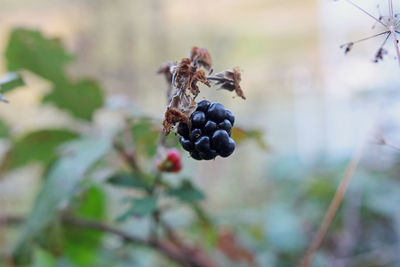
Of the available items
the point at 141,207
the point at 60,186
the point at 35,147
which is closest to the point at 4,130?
the point at 35,147

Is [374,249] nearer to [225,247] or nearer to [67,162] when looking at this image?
[225,247]

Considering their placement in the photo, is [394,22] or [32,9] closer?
[394,22]

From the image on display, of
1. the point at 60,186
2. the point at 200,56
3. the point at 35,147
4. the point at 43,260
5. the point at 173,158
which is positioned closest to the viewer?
the point at 200,56

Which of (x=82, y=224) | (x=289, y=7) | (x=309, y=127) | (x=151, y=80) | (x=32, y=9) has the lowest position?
(x=82, y=224)

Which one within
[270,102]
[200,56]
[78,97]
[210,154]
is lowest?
[210,154]

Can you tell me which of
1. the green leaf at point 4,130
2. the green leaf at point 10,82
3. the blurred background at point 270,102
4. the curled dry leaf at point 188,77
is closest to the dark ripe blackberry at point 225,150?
the curled dry leaf at point 188,77

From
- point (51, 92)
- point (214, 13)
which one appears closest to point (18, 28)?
point (51, 92)

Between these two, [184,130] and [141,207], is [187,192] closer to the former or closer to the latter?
[141,207]
